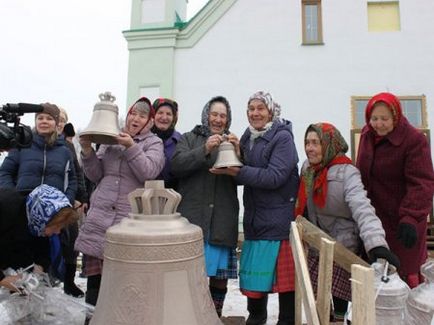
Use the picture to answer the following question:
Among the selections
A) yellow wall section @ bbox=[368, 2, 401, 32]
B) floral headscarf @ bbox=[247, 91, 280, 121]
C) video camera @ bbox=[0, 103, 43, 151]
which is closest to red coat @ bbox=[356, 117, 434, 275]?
floral headscarf @ bbox=[247, 91, 280, 121]

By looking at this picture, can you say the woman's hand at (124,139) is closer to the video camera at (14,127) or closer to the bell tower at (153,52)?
the video camera at (14,127)

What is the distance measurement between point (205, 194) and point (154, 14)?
7.25m

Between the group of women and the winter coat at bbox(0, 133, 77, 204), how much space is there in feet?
2.32

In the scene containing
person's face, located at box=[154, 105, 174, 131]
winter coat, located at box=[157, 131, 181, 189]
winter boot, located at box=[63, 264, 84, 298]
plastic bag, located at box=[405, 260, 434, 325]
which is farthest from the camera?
winter boot, located at box=[63, 264, 84, 298]

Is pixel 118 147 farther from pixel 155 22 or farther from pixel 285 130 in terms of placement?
pixel 155 22

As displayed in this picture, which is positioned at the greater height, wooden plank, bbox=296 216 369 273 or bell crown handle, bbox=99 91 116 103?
bell crown handle, bbox=99 91 116 103

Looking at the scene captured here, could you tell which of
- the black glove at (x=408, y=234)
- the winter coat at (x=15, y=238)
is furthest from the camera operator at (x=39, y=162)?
the black glove at (x=408, y=234)

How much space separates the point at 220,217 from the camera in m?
2.61

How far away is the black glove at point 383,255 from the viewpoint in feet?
5.99

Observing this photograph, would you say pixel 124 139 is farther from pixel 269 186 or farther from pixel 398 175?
pixel 398 175

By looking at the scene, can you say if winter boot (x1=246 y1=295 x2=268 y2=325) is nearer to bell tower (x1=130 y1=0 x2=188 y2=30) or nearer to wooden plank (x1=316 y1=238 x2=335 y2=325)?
wooden plank (x1=316 y1=238 x2=335 y2=325)

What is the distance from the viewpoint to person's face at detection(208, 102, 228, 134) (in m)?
2.72

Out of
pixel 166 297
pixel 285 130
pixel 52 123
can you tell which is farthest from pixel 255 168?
pixel 52 123

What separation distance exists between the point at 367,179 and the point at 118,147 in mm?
1576
